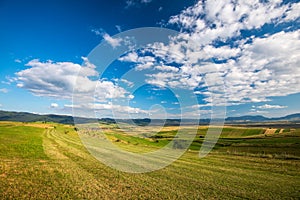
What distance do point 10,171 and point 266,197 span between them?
20.9 metres

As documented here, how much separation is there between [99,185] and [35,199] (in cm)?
475

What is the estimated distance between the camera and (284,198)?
1412 cm

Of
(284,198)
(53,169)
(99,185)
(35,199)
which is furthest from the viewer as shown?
(53,169)

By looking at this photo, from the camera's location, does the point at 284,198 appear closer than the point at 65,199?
No

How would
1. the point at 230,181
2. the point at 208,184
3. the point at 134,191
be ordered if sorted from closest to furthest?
the point at 134,191
the point at 208,184
the point at 230,181

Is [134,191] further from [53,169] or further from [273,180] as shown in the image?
[273,180]

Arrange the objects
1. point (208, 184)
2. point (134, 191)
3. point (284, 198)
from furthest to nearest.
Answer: point (208, 184) → point (134, 191) → point (284, 198)

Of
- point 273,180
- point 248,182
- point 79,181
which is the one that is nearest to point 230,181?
point 248,182

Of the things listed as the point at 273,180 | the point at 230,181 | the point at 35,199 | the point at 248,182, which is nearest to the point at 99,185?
the point at 35,199

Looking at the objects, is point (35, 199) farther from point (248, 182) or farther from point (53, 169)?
point (248, 182)

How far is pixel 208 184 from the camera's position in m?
17.8

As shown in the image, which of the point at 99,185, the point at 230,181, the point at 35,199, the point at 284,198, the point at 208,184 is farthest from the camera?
the point at 230,181

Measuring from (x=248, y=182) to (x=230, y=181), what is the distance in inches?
61.5

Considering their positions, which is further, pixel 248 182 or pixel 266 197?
pixel 248 182
